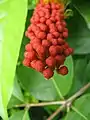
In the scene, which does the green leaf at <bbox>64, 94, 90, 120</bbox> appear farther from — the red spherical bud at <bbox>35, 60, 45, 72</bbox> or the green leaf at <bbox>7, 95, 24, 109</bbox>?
the red spherical bud at <bbox>35, 60, 45, 72</bbox>

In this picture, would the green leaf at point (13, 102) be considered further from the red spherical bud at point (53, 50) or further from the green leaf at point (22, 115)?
the red spherical bud at point (53, 50)

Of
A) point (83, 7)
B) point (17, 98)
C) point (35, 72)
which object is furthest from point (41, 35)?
point (17, 98)

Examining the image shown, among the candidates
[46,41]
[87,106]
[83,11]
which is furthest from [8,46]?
[87,106]

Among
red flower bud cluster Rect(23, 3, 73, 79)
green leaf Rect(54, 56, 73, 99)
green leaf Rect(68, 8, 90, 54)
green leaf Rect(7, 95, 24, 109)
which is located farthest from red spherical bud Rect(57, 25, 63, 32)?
green leaf Rect(7, 95, 24, 109)

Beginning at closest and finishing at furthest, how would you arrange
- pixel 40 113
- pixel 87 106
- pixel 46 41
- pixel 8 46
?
pixel 8 46, pixel 46 41, pixel 87 106, pixel 40 113

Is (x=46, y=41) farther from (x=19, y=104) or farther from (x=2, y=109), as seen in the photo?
(x=19, y=104)
